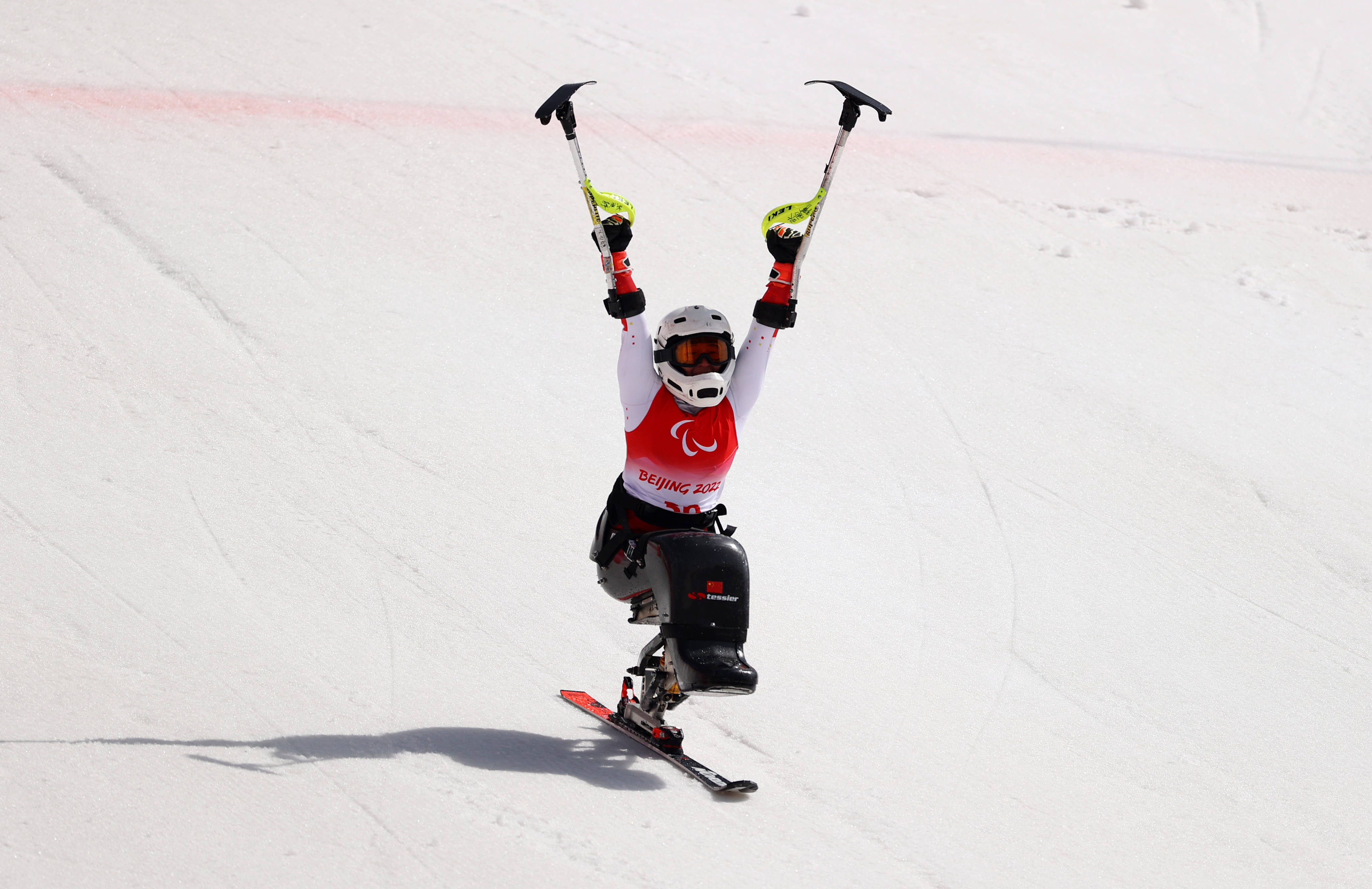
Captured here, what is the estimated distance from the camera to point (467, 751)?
19.2 ft

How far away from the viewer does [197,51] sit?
1540 cm

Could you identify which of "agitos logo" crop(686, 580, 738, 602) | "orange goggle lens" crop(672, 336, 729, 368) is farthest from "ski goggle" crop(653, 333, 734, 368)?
"agitos logo" crop(686, 580, 738, 602)

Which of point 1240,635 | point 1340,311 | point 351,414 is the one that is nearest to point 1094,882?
point 1240,635

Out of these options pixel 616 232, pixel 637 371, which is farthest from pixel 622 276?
pixel 637 371

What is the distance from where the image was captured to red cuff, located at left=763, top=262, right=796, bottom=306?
6266 mm

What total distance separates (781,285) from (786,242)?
21 centimetres

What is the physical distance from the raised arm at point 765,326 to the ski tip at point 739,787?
1599 mm

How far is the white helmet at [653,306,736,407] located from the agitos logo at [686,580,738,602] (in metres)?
0.79

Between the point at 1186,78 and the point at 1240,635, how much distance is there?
12532 millimetres

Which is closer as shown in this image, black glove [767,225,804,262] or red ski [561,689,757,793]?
red ski [561,689,757,793]

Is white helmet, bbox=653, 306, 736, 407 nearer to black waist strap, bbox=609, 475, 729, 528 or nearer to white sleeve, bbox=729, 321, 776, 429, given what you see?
white sleeve, bbox=729, 321, 776, 429

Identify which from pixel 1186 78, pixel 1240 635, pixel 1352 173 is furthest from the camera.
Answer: pixel 1186 78

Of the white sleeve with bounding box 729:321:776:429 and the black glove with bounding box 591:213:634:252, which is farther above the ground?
the black glove with bounding box 591:213:634:252

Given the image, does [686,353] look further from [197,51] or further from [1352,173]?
[1352,173]
